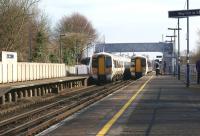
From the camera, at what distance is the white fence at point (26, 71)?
33000 millimetres

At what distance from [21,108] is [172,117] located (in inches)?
374

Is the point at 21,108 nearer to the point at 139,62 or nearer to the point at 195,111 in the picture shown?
the point at 195,111

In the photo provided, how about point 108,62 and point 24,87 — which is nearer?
point 24,87

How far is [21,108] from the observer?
24031 mm

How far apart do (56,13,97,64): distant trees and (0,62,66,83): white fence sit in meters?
40.7

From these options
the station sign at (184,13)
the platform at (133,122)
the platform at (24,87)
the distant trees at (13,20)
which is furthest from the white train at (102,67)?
the platform at (133,122)

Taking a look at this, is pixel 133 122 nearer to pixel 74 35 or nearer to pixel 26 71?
pixel 26 71

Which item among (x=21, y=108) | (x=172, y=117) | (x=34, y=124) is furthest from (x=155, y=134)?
(x=21, y=108)

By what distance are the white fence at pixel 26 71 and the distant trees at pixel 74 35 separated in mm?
40660

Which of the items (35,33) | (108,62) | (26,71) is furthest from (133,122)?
(35,33)

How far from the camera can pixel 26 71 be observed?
38844mm

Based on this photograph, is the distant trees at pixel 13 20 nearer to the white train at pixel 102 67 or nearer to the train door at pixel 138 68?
the white train at pixel 102 67

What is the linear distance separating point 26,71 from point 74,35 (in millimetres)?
66096

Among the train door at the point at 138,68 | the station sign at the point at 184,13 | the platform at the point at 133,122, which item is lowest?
the platform at the point at 133,122
